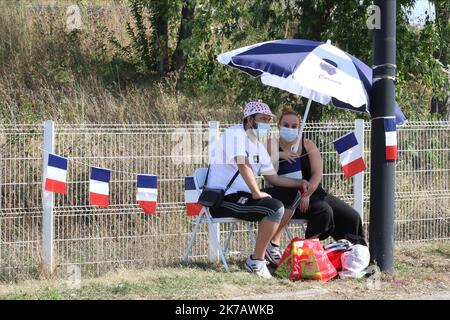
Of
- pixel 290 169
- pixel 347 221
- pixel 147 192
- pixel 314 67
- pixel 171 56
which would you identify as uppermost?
pixel 171 56

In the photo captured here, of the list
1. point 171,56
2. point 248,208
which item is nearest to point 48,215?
point 248,208

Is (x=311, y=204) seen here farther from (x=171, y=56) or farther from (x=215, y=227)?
(x=171, y=56)

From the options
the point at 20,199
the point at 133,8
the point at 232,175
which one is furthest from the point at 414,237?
the point at 133,8

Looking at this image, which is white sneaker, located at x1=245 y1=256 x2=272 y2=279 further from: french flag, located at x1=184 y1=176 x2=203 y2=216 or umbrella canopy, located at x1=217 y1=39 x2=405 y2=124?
umbrella canopy, located at x1=217 y1=39 x2=405 y2=124

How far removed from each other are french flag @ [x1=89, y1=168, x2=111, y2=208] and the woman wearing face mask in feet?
6.18

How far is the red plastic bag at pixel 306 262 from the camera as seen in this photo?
809cm

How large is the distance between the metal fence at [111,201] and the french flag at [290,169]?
127 centimetres

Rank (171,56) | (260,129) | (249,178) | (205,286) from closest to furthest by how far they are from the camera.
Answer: (205,286) < (249,178) < (260,129) < (171,56)

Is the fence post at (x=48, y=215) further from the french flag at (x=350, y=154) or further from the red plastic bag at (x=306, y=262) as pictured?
the french flag at (x=350, y=154)

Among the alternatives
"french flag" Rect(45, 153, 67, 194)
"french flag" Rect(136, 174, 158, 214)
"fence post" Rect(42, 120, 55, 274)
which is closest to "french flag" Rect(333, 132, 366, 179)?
"french flag" Rect(136, 174, 158, 214)

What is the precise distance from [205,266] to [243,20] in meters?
6.56

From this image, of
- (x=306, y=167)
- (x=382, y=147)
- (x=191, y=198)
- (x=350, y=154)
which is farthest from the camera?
(x=350, y=154)

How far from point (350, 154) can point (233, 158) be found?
6.60 ft

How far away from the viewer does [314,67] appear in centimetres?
821
